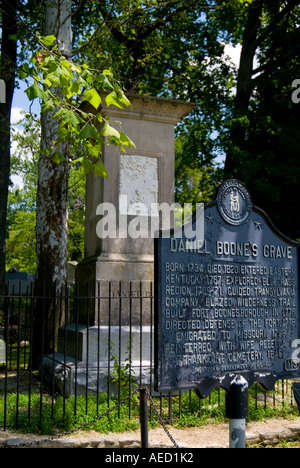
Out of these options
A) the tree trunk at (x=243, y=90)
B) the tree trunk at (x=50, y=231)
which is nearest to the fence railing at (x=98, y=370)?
the tree trunk at (x=50, y=231)

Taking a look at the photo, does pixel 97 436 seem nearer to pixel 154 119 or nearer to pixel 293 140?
pixel 154 119

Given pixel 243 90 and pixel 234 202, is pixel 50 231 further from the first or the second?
pixel 243 90

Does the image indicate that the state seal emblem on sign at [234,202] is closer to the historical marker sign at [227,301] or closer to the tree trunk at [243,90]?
the historical marker sign at [227,301]

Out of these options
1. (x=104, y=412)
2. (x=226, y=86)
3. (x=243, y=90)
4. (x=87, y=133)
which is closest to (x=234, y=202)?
(x=87, y=133)

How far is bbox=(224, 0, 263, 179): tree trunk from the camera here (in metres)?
16.6

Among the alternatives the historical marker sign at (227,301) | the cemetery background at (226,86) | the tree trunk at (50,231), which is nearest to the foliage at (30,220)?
the cemetery background at (226,86)

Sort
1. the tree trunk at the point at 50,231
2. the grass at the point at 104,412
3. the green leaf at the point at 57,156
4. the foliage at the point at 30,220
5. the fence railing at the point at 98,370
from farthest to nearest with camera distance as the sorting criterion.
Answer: the foliage at the point at 30,220 → the tree trunk at the point at 50,231 → the green leaf at the point at 57,156 → the fence railing at the point at 98,370 → the grass at the point at 104,412

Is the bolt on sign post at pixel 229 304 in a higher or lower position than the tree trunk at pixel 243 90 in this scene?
lower

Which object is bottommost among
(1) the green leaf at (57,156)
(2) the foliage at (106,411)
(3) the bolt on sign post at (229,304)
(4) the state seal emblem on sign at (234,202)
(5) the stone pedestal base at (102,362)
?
(2) the foliage at (106,411)

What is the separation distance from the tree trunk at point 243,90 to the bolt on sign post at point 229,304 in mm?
11100

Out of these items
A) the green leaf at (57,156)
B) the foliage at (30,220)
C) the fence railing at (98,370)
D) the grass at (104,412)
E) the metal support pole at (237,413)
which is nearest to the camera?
the metal support pole at (237,413)

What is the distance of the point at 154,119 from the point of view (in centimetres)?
928

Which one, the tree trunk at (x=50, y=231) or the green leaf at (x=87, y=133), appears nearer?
the green leaf at (x=87, y=133)

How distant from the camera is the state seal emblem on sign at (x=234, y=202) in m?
5.19
